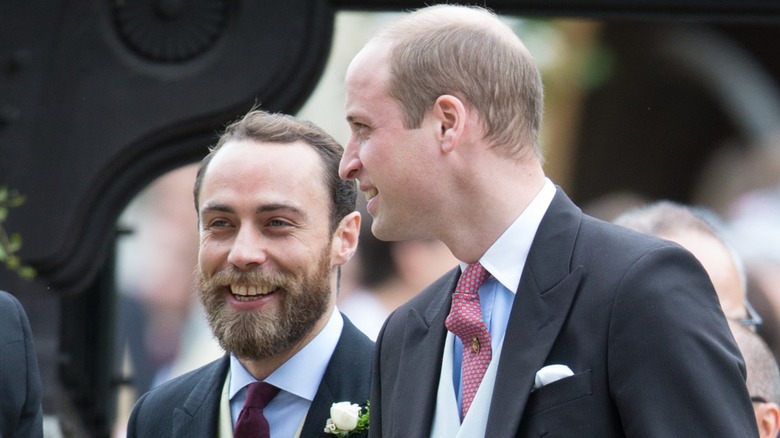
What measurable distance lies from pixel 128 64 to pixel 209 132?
44 centimetres

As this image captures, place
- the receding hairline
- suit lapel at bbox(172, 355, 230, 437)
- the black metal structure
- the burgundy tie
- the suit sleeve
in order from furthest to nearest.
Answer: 1. the black metal structure
2. suit lapel at bbox(172, 355, 230, 437)
3. the burgundy tie
4. the receding hairline
5. the suit sleeve

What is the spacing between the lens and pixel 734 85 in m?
6.29

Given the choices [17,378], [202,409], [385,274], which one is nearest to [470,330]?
[202,409]

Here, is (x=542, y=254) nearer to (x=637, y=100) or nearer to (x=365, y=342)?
(x=365, y=342)

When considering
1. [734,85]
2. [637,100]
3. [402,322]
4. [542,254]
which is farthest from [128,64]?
[542,254]

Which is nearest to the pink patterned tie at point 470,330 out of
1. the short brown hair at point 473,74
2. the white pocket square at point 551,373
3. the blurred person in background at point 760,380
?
the white pocket square at point 551,373

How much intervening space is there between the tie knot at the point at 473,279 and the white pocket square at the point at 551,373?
0.98 ft

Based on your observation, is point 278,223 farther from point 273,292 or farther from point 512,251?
point 512,251

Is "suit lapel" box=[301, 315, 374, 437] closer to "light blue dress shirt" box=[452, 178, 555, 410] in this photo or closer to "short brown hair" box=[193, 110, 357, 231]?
"short brown hair" box=[193, 110, 357, 231]

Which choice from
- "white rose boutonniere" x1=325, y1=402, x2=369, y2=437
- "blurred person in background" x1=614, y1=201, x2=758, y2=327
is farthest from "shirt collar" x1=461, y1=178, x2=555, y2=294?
"blurred person in background" x1=614, y1=201, x2=758, y2=327

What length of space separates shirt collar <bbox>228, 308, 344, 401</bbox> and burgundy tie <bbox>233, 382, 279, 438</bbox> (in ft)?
0.08

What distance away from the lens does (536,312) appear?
9.06 feet

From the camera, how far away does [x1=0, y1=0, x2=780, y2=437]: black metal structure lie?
6.06 m

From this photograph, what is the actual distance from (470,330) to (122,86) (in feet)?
11.9
